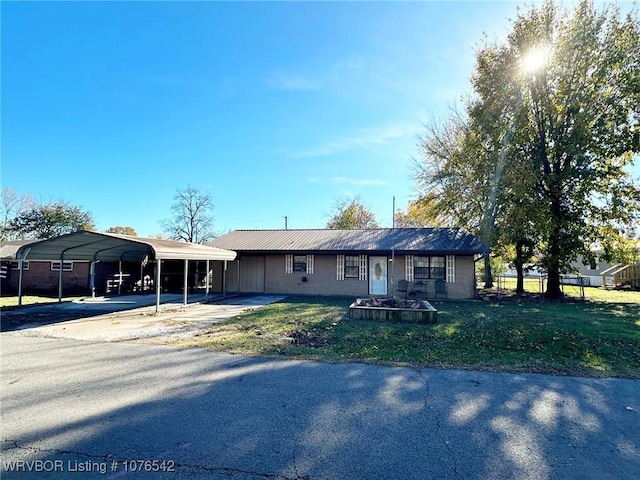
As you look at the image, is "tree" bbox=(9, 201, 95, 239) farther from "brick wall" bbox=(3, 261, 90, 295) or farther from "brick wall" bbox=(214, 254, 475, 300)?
"brick wall" bbox=(214, 254, 475, 300)

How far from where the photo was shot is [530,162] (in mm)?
15898

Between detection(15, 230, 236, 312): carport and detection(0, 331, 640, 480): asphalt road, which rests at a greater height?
detection(15, 230, 236, 312): carport

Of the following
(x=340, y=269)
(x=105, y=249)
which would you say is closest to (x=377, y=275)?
(x=340, y=269)

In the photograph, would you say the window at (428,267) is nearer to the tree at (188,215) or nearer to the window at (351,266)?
the window at (351,266)

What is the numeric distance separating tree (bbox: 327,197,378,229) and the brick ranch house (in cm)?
1852

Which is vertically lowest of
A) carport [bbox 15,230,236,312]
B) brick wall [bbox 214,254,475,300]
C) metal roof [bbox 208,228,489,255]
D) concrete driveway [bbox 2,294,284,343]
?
concrete driveway [bbox 2,294,284,343]

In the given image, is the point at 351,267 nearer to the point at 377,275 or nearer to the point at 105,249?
the point at 377,275

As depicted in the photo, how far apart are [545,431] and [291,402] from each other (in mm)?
2745

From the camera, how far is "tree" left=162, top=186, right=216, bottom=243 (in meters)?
38.2

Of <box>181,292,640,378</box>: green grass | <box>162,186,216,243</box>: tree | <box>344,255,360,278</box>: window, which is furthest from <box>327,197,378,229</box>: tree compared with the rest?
<box>181,292,640,378</box>: green grass

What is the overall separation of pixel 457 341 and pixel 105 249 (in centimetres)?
1547

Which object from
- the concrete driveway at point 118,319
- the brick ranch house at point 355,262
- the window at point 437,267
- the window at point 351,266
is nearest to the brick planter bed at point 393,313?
the concrete driveway at point 118,319

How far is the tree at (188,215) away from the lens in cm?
3819

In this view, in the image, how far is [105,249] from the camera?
613 inches
